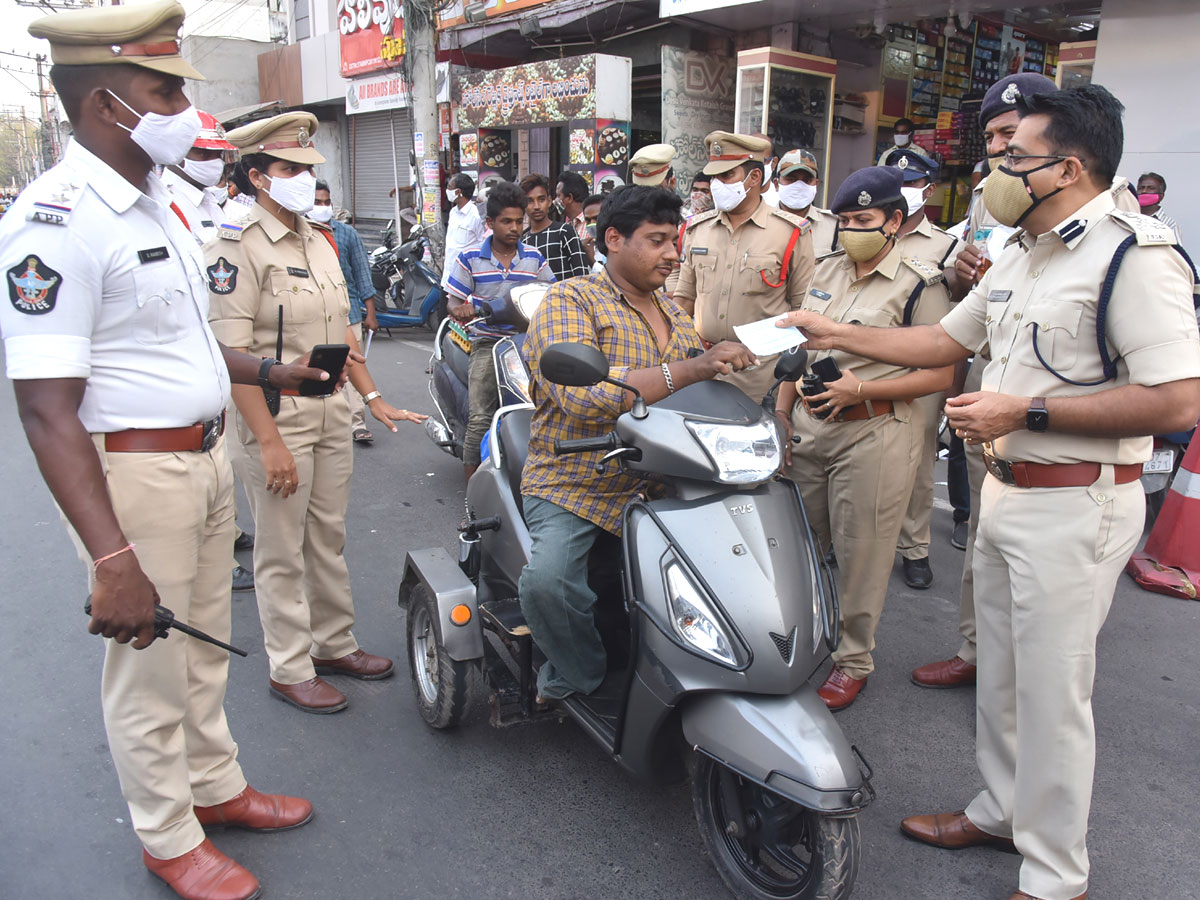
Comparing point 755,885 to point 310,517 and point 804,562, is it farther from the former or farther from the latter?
point 310,517

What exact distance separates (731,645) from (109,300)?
172 cm

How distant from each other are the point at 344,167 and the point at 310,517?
68.6 feet

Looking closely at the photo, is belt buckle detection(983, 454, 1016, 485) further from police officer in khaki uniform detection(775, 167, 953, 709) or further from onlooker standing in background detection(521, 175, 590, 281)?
onlooker standing in background detection(521, 175, 590, 281)

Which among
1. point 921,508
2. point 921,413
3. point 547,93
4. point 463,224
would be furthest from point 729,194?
point 547,93

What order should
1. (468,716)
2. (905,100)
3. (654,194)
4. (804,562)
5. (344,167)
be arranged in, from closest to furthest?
1. (804,562)
2. (654,194)
3. (468,716)
4. (905,100)
5. (344,167)

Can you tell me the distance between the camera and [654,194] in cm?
270

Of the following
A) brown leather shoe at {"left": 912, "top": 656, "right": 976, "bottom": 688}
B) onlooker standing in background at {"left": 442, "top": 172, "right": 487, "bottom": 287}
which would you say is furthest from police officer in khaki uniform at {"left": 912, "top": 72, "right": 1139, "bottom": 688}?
onlooker standing in background at {"left": 442, "top": 172, "right": 487, "bottom": 287}

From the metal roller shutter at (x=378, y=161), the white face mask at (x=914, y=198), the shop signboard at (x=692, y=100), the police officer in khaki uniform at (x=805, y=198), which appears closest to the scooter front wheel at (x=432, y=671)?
Answer: the white face mask at (x=914, y=198)

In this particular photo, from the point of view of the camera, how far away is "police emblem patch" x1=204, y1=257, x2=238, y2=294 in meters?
2.98

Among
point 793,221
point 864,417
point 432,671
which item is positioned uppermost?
point 793,221

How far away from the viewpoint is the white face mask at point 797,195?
6062 millimetres

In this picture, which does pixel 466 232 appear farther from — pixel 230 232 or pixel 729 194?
pixel 230 232

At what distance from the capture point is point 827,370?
9.95 ft

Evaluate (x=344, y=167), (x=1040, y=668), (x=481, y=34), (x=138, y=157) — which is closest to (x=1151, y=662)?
(x=1040, y=668)
